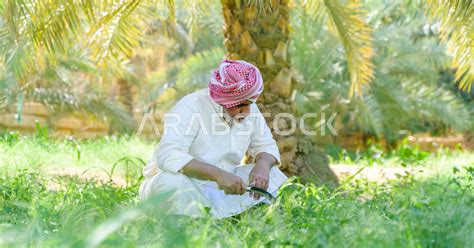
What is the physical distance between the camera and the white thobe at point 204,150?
4395mm

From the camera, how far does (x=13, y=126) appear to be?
13.5 meters

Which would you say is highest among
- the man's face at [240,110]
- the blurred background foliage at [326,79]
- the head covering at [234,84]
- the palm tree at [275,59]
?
the head covering at [234,84]

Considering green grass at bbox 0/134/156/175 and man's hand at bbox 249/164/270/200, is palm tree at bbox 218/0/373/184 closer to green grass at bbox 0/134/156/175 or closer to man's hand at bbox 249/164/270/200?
green grass at bbox 0/134/156/175

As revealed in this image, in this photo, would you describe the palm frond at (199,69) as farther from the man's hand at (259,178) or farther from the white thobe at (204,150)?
the man's hand at (259,178)

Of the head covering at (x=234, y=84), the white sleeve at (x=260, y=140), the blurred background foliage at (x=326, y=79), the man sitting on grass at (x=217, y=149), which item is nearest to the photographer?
the man sitting on grass at (x=217, y=149)

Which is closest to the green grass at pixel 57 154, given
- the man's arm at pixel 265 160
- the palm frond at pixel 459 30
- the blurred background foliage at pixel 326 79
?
the blurred background foliage at pixel 326 79

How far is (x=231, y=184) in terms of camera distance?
417cm

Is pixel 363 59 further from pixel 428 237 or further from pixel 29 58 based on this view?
pixel 428 237

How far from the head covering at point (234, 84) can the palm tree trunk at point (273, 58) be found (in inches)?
102

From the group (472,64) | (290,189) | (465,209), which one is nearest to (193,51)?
(472,64)

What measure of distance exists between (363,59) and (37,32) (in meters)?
3.63

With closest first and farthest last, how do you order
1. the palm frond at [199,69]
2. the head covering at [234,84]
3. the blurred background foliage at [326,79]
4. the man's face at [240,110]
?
the head covering at [234,84] → the man's face at [240,110] → the blurred background foliage at [326,79] → the palm frond at [199,69]

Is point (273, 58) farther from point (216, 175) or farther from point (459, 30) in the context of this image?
point (216, 175)

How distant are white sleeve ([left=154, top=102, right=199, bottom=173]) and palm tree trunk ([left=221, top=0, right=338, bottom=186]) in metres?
2.62
